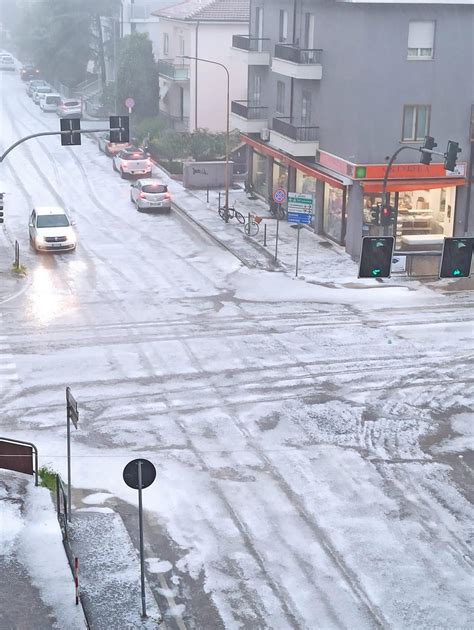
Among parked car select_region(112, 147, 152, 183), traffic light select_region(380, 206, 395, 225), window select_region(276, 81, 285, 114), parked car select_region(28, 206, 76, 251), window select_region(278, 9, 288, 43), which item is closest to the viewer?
traffic light select_region(380, 206, 395, 225)

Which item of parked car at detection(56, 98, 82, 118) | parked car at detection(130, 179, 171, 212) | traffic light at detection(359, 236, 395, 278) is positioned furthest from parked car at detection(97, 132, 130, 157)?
traffic light at detection(359, 236, 395, 278)

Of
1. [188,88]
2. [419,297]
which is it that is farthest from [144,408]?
[188,88]

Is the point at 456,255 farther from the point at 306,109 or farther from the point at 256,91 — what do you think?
the point at 256,91

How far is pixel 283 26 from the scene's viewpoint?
47.3 m

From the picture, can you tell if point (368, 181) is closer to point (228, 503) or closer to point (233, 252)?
point (233, 252)

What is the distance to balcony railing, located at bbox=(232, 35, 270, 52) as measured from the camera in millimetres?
49728

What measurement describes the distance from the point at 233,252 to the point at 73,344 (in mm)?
12456

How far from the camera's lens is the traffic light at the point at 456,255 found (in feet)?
83.5

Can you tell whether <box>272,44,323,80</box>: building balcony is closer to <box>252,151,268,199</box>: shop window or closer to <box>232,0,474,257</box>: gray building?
<box>232,0,474,257</box>: gray building

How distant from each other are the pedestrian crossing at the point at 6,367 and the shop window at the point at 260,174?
2362 cm

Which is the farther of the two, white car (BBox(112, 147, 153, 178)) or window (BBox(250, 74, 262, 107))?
white car (BBox(112, 147, 153, 178))

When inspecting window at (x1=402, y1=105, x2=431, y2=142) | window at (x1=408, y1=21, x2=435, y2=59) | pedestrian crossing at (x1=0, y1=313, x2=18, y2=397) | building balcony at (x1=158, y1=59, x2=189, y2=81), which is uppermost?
window at (x1=408, y1=21, x2=435, y2=59)

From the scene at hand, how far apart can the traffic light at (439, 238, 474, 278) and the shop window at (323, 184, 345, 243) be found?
654 inches

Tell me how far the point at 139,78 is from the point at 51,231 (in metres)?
35.1
